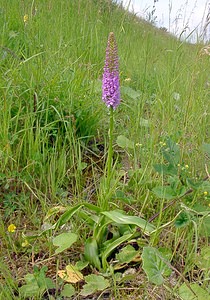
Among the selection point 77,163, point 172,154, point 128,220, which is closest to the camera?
point 128,220

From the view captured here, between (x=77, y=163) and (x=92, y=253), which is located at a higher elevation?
(x=77, y=163)

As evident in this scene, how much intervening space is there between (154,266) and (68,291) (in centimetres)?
25

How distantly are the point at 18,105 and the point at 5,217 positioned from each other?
1.71 feet

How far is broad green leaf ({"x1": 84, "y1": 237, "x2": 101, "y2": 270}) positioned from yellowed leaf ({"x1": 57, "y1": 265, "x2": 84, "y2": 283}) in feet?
0.17

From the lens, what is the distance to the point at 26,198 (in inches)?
46.3

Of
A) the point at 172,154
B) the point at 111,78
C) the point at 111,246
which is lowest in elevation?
the point at 111,246

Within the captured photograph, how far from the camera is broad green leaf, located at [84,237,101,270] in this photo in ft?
3.13

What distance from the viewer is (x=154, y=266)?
806mm

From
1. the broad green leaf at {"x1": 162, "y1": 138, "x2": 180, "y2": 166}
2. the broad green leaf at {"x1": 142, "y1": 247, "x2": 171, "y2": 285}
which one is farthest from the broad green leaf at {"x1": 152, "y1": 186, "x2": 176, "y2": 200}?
the broad green leaf at {"x1": 142, "y1": 247, "x2": 171, "y2": 285}

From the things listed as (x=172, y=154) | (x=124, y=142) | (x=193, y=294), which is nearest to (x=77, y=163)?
(x=124, y=142)

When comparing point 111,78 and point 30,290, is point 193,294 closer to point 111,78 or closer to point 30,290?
point 30,290

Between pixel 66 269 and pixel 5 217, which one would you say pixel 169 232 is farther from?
pixel 5 217

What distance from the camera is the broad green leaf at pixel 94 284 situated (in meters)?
0.87

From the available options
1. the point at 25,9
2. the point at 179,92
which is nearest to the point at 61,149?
the point at 179,92
